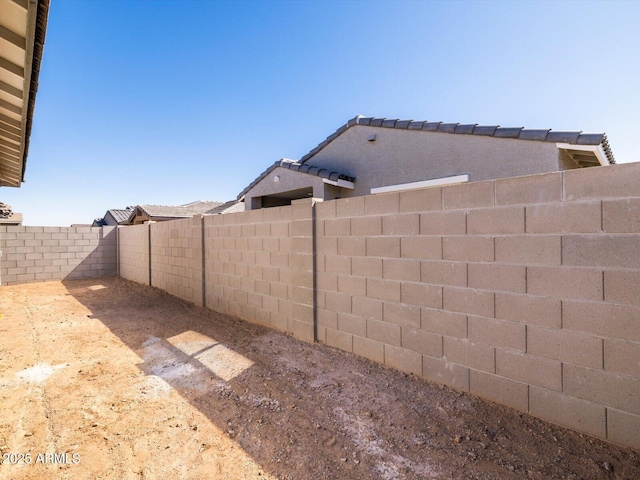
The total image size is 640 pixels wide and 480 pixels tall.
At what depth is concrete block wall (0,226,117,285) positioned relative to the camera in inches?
404

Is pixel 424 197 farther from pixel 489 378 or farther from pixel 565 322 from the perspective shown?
pixel 489 378

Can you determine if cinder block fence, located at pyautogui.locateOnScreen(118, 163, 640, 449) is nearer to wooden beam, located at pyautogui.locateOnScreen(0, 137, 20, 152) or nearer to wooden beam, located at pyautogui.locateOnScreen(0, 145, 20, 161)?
wooden beam, located at pyautogui.locateOnScreen(0, 137, 20, 152)

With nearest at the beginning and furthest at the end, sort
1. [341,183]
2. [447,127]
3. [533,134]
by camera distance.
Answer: [533,134] → [447,127] → [341,183]

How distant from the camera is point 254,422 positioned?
8.34 ft

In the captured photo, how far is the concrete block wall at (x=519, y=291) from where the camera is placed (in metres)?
1.98

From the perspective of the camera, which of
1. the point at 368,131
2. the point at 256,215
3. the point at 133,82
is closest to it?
the point at 256,215

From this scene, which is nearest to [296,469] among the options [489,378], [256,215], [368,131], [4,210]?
[489,378]

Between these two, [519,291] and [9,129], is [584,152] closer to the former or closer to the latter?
[519,291]

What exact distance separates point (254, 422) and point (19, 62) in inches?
159

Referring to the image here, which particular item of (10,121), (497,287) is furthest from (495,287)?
(10,121)

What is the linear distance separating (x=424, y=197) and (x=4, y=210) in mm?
18250

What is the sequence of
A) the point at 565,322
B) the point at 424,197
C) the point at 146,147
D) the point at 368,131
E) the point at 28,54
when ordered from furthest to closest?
the point at 146,147 → the point at 368,131 → the point at 424,197 → the point at 28,54 → the point at 565,322

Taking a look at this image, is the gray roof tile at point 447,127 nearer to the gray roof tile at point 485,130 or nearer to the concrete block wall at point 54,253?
the gray roof tile at point 485,130

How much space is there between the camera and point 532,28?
5.38 m
